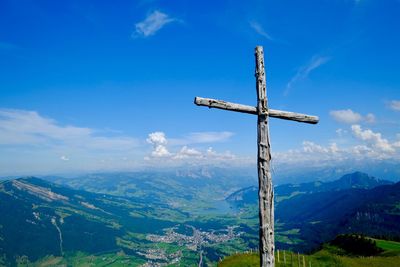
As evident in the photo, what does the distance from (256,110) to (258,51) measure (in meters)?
2.05

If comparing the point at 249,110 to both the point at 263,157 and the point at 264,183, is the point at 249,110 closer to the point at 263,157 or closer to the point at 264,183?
the point at 263,157

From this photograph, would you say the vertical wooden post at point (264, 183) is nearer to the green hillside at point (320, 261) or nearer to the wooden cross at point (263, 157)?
the wooden cross at point (263, 157)

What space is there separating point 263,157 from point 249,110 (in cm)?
161

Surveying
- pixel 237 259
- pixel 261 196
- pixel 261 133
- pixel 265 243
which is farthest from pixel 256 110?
pixel 237 259

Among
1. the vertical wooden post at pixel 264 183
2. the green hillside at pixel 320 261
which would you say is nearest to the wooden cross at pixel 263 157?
the vertical wooden post at pixel 264 183

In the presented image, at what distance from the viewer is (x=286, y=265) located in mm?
43688

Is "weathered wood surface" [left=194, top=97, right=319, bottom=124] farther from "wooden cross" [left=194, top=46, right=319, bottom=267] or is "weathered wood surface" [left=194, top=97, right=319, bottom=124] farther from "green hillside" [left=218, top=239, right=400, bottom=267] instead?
"green hillside" [left=218, top=239, right=400, bottom=267]

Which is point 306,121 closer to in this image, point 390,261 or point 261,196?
point 261,196

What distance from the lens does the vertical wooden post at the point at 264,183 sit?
10.0 metres

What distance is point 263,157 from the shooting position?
1025cm

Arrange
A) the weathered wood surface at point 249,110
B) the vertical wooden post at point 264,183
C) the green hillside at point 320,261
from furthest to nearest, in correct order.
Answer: the green hillside at point 320,261 < the weathered wood surface at point 249,110 < the vertical wooden post at point 264,183

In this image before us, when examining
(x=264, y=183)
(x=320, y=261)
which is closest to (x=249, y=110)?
(x=264, y=183)

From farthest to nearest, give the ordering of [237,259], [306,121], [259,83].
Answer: [237,259], [306,121], [259,83]

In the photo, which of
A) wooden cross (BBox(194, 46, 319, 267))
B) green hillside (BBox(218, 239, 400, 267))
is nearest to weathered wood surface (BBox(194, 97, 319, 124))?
wooden cross (BBox(194, 46, 319, 267))
